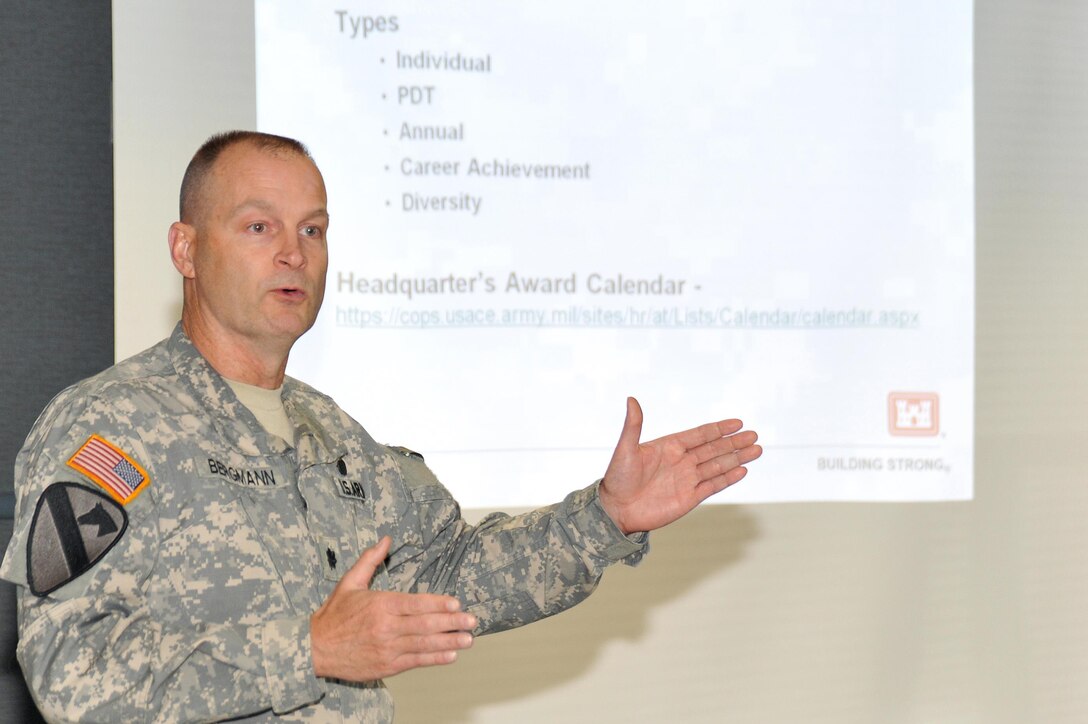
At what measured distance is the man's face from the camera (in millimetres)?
1550

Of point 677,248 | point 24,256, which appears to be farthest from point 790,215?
point 24,256

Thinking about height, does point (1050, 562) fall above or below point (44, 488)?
below

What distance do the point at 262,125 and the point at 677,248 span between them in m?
0.97

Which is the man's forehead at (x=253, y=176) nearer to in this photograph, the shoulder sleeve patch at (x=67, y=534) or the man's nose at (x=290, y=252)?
the man's nose at (x=290, y=252)

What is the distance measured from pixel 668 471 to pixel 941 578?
1554 millimetres

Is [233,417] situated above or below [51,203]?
below

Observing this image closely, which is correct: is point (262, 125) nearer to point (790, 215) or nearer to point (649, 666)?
point (790, 215)

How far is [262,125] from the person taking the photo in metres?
2.33

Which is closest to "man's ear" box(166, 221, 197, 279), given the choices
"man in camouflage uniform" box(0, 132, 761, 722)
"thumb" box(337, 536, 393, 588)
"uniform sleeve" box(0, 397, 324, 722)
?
"man in camouflage uniform" box(0, 132, 761, 722)

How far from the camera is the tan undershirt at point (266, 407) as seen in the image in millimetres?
1582

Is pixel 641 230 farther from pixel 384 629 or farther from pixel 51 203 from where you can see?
pixel 384 629

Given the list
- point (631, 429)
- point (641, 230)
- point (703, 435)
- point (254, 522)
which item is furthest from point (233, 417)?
point (641, 230)

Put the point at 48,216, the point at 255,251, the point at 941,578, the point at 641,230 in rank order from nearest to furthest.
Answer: the point at 255,251
the point at 48,216
the point at 641,230
the point at 941,578

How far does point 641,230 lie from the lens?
2.61 metres
